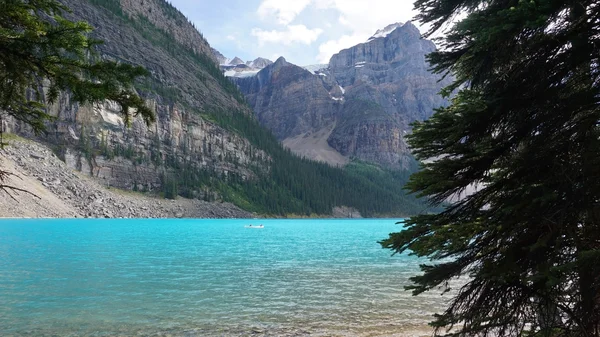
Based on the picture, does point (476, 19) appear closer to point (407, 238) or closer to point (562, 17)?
point (562, 17)

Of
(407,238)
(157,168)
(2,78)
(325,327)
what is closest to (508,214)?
(407,238)

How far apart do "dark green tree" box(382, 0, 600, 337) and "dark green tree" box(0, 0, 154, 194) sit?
15.8 ft

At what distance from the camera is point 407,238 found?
21.0ft

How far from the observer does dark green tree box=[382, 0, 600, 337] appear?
540 centimetres

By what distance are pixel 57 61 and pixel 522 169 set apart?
23.3ft

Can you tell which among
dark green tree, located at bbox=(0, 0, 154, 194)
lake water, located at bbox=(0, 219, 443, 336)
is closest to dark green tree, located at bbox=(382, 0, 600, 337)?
dark green tree, located at bbox=(0, 0, 154, 194)

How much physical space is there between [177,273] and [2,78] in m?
25.9

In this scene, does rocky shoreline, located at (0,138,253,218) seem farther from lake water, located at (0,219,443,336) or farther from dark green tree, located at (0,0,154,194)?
dark green tree, located at (0,0,154,194)

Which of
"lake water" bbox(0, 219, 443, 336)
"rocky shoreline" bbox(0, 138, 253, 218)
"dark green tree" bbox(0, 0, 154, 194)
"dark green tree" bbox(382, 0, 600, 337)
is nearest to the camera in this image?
"dark green tree" bbox(0, 0, 154, 194)

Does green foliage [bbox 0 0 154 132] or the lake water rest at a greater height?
green foliage [bbox 0 0 154 132]

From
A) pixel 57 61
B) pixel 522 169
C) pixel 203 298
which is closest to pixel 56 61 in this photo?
pixel 57 61

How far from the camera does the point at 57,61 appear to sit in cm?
503

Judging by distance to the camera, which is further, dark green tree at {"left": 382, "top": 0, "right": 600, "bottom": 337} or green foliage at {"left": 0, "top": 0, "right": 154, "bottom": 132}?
dark green tree at {"left": 382, "top": 0, "right": 600, "bottom": 337}

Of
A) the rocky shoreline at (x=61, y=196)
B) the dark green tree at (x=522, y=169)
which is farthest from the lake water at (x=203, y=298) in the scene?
the rocky shoreline at (x=61, y=196)
